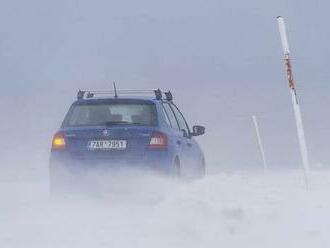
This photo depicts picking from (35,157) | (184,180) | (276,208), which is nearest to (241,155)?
(35,157)

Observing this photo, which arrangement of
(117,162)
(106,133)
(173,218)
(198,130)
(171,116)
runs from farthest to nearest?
(198,130) < (171,116) < (106,133) < (117,162) < (173,218)

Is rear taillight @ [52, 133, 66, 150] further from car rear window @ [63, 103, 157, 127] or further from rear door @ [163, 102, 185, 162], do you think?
rear door @ [163, 102, 185, 162]

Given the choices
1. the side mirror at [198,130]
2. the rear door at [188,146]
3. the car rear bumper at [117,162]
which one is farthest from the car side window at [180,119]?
the car rear bumper at [117,162]

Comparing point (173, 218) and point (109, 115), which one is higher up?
point (109, 115)

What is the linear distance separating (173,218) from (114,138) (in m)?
2.88

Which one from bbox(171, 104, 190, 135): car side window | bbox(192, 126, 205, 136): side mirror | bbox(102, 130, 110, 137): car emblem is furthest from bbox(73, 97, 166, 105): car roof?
bbox(192, 126, 205, 136): side mirror

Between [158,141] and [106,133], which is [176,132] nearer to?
[158,141]

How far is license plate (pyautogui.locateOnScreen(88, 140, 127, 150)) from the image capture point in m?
11.1

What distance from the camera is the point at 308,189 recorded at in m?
11.2

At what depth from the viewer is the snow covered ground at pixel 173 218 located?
297 inches

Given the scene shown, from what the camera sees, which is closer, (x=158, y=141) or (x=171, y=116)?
(x=158, y=141)

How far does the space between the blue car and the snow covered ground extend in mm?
322

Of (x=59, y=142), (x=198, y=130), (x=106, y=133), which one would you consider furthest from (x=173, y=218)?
(x=198, y=130)

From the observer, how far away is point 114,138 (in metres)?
11.1
